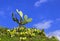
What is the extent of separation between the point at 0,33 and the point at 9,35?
0.88 metres

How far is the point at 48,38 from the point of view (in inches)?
892

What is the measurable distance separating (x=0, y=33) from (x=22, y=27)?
220cm

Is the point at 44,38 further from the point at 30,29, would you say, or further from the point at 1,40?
the point at 1,40

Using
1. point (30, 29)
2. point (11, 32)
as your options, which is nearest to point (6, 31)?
point (11, 32)

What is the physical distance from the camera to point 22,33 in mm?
21984

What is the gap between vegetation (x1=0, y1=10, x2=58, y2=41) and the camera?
21062mm

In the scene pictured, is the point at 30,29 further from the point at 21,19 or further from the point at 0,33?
the point at 0,33

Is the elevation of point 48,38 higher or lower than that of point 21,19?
lower

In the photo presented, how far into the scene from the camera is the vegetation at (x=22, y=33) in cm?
2106

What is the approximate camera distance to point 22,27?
22938 mm

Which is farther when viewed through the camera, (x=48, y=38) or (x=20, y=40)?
(x=48, y=38)

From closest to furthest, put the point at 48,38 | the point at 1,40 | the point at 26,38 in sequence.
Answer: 1. the point at 1,40
2. the point at 26,38
3. the point at 48,38

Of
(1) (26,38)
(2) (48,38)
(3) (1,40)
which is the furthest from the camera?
(2) (48,38)

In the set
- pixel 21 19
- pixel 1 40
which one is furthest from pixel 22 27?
pixel 1 40
